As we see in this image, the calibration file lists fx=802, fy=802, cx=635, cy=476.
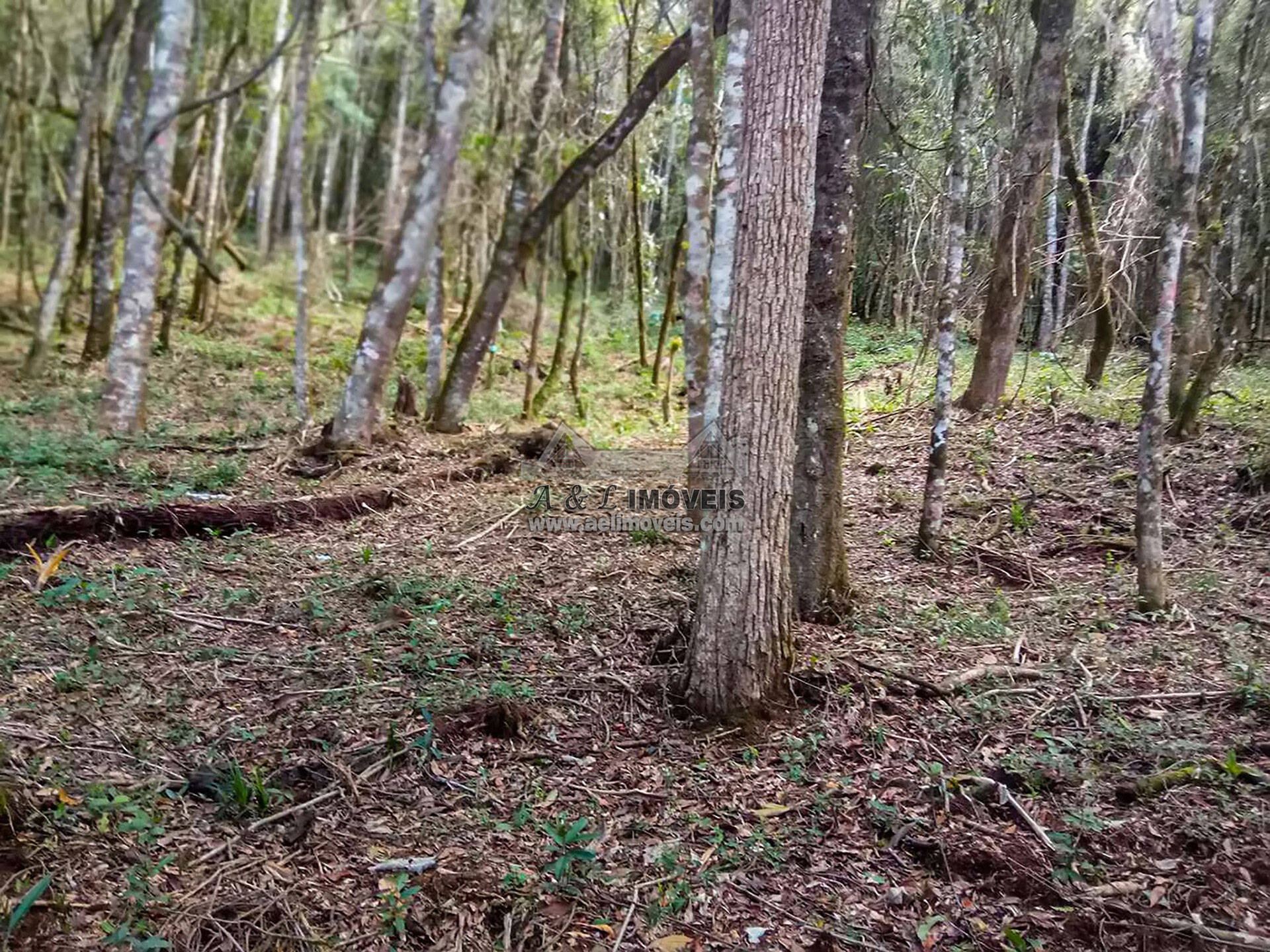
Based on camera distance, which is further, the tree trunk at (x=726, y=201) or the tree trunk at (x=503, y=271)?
the tree trunk at (x=503, y=271)

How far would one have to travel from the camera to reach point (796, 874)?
3.21 metres

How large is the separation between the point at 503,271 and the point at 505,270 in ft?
0.13

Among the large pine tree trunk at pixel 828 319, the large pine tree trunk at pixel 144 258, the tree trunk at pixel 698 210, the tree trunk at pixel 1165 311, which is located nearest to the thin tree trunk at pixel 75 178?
the large pine tree trunk at pixel 144 258

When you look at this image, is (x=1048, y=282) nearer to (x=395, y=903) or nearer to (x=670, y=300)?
(x=670, y=300)

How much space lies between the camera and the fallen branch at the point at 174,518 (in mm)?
5648

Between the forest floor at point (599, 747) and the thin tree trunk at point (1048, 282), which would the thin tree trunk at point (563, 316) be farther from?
the thin tree trunk at point (1048, 282)

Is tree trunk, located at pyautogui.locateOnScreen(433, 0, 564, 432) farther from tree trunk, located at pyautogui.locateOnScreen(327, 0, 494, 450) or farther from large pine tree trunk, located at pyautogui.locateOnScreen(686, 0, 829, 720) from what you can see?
large pine tree trunk, located at pyautogui.locateOnScreen(686, 0, 829, 720)

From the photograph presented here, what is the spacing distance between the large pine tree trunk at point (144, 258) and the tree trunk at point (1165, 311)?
918 centimetres

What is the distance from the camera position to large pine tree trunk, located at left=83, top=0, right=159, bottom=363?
31.5 feet

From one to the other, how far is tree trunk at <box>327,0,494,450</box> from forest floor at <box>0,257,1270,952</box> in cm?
189

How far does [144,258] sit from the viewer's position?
8.83m

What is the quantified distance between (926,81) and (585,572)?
612cm

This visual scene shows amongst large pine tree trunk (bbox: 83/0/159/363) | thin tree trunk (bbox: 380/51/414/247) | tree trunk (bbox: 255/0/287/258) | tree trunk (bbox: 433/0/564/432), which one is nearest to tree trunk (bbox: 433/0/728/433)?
tree trunk (bbox: 433/0/564/432)

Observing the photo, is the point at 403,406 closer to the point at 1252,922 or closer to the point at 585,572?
the point at 585,572
